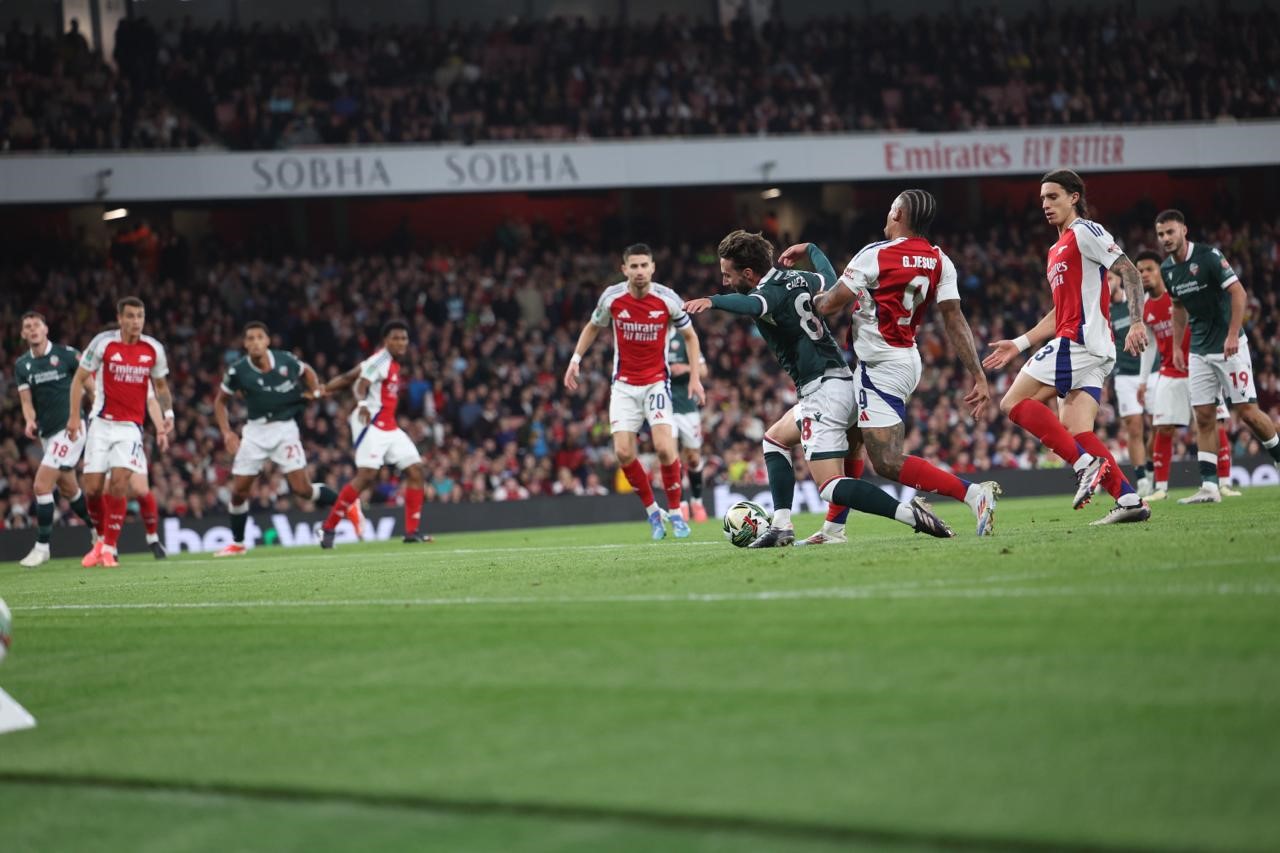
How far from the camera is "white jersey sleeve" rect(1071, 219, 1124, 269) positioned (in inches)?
387

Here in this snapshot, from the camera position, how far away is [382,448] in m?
16.8

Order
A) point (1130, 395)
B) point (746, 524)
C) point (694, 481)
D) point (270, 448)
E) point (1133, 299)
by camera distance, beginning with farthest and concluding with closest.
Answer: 1. point (694, 481)
2. point (270, 448)
3. point (1130, 395)
4. point (1133, 299)
5. point (746, 524)

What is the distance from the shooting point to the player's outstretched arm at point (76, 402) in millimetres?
14258

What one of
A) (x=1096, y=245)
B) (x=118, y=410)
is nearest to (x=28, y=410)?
(x=118, y=410)

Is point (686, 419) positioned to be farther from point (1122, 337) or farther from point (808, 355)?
point (808, 355)

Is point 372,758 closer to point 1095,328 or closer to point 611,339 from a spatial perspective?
point 1095,328

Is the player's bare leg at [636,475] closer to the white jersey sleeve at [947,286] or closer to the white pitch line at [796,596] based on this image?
the white jersey sleeve at [947,286]

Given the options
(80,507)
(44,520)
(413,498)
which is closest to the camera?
(44,520)

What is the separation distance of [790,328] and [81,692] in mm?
5150

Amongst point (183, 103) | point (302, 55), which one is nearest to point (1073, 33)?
point (302, 55)

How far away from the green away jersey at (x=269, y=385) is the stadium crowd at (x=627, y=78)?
45.0 feet

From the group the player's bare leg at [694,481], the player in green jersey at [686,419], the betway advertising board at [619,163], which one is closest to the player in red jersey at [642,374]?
the player in green jersey at [686,419]

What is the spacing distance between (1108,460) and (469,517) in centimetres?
1462

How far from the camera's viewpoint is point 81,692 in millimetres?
5457
